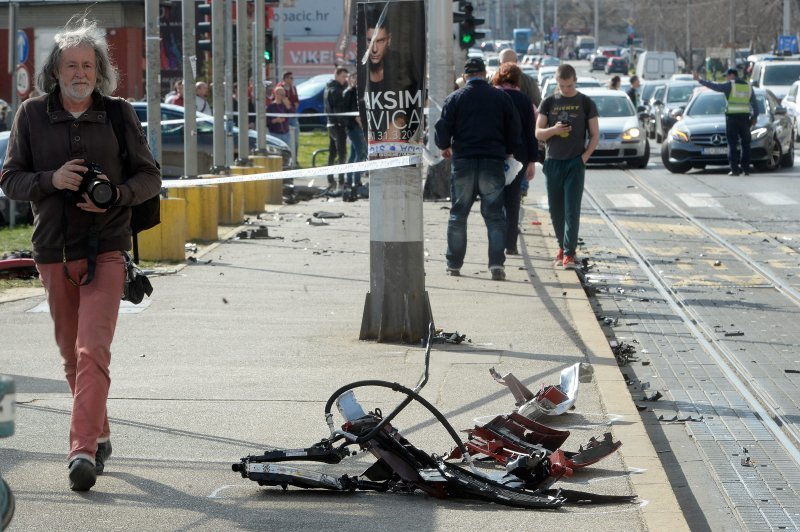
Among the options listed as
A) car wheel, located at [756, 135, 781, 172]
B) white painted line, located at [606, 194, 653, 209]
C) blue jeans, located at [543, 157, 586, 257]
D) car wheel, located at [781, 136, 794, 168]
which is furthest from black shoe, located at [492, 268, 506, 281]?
car wheel, located at [781, 136, 794, 168]

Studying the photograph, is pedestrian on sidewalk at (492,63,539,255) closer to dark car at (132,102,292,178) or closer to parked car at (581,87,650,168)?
dark car at (132,102,292,178)

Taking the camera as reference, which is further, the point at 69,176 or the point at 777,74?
the point at 777,74

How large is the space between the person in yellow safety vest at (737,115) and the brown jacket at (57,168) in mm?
19221

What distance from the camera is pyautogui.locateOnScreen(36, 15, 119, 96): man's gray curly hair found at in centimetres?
577

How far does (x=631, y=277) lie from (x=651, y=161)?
17671 millimetres

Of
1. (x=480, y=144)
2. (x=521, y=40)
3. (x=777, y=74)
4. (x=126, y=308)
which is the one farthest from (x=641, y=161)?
(x=521, y=40)

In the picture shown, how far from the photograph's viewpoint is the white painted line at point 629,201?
789 inches

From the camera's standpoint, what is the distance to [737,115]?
2425 centimetres

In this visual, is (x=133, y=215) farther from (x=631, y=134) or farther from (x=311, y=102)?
(x=311, y=102)

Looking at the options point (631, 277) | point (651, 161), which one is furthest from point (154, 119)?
point (651, 161)

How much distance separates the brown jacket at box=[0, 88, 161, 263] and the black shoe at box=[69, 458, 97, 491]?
0.83 m

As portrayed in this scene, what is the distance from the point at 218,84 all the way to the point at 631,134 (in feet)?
35.6

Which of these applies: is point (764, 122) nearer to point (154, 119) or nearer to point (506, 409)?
point (154, 119)

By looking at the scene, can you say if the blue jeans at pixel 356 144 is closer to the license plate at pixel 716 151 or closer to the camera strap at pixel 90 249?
the license plate at pixel 716 151
